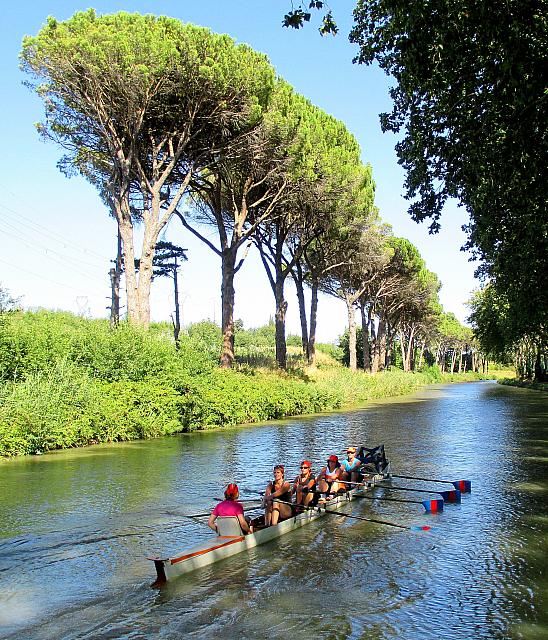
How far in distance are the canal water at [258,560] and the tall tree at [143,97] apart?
12.7m

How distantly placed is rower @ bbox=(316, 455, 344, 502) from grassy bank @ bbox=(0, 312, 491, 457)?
948cm

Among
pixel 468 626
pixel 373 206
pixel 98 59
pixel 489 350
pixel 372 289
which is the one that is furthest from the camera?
pixel 489 350

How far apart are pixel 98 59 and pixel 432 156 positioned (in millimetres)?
14793

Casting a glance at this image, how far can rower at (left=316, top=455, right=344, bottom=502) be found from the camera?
1390 centimetres

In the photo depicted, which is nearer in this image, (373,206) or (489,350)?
(373,206)

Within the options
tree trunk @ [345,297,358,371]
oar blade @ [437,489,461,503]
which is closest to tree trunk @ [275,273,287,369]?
tree trunk @ [345,297,358,371]

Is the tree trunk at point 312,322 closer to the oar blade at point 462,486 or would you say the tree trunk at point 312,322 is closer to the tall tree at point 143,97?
the tall tree at point 143,97

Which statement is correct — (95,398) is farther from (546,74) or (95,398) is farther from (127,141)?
(546,74)

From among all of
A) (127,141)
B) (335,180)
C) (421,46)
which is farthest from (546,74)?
(335,180)

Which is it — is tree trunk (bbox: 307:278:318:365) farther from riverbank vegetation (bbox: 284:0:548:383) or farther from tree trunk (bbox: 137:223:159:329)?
riverbank vegetation (bbox: 284:0:548:383)

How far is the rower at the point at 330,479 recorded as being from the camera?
13.9m

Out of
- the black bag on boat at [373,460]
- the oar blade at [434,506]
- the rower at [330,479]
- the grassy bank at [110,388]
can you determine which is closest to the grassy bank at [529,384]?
the grassy bank at [110,388]

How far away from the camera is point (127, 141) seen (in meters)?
26.7

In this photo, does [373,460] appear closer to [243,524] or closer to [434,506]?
[434,506]
